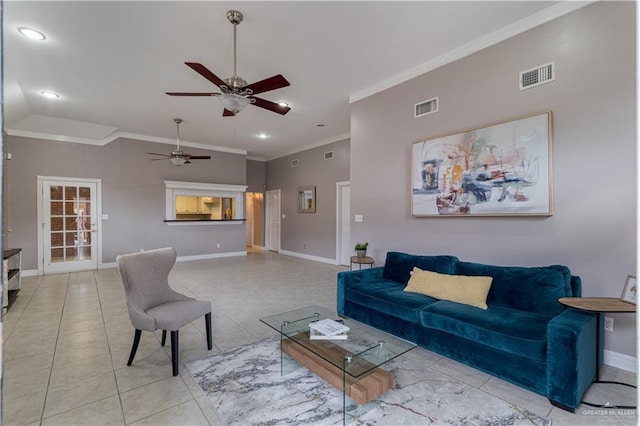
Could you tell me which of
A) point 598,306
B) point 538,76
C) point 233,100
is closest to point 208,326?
point 233,100

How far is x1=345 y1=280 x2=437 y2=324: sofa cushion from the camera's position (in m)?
2.86

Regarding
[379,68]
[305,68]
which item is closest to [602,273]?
[379,68]

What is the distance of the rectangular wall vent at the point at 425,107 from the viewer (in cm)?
373

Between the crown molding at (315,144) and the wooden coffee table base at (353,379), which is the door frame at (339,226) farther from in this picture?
the wooden coffee table base at (353,379)

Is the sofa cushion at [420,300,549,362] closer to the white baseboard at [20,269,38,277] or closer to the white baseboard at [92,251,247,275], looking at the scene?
the white baseboard at [92,251,247,275]

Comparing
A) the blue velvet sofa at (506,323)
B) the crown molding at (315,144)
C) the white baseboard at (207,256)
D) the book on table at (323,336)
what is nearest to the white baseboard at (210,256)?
the white baseboard at (207,256)

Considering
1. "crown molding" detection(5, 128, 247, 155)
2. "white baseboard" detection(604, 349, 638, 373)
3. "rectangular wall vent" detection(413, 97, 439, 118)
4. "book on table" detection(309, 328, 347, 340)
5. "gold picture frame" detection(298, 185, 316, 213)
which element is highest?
"crown molding" detection(5, 128, 247, 155)

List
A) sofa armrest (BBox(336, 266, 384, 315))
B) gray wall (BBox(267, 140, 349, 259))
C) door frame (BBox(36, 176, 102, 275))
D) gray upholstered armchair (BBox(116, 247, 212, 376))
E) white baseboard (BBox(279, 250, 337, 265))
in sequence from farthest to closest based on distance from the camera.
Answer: white baseboard (BBox(279, 250, 337, 265)), gray wall (BBox(267, 140, 349, 259)), door frame (BBox(36, 176, 102, 275)), sofa armrest (BBox(336, 266, 384, 315)), gray upholstered armchair (BBox(116, 247, 212, 376))

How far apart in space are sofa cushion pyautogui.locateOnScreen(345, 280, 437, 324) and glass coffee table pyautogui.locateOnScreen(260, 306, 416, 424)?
0.57 metres

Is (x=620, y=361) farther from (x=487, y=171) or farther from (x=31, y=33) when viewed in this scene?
(x=31, y=33)

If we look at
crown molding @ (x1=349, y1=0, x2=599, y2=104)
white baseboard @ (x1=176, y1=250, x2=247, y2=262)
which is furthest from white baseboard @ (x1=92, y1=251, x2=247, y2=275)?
crown molding @ (x1=349, y1=0, x2=599, y2=104)

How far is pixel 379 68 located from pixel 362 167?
138cm

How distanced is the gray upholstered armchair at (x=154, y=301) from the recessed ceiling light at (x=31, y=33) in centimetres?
251

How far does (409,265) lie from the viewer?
359 centimetres
